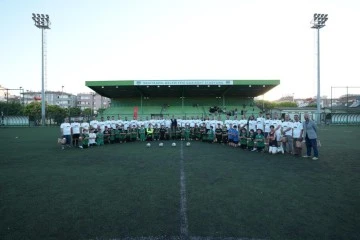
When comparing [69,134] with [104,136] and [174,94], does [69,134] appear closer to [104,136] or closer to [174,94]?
[104,136]

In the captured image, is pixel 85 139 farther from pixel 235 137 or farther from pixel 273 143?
pixel 273 143

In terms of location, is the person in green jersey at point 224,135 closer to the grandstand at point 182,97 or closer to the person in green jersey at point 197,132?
the person in green jersey at point 197,132

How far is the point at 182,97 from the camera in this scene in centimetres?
3631

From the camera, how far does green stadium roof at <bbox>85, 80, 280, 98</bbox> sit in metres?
31.5

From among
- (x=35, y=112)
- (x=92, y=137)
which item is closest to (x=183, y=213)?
(x=92, y=137)

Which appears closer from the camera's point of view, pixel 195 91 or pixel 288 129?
pixel 288 129

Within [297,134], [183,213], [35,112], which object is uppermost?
[35,112]

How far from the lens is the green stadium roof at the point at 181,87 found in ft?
103

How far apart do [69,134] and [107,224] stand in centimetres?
1100

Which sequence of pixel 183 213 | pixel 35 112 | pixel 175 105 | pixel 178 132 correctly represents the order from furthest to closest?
pixel 35 112 < pixel 175 105 < pixel 178 132 < pixel 183 213

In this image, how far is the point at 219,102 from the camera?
41.1 metres

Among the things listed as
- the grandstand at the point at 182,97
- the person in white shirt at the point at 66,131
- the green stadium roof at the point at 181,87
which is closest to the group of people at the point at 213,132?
the person in white shirt at the point at 66,131

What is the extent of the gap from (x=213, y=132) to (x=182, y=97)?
2044cm

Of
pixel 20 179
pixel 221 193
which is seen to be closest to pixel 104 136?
pixel 20 179
